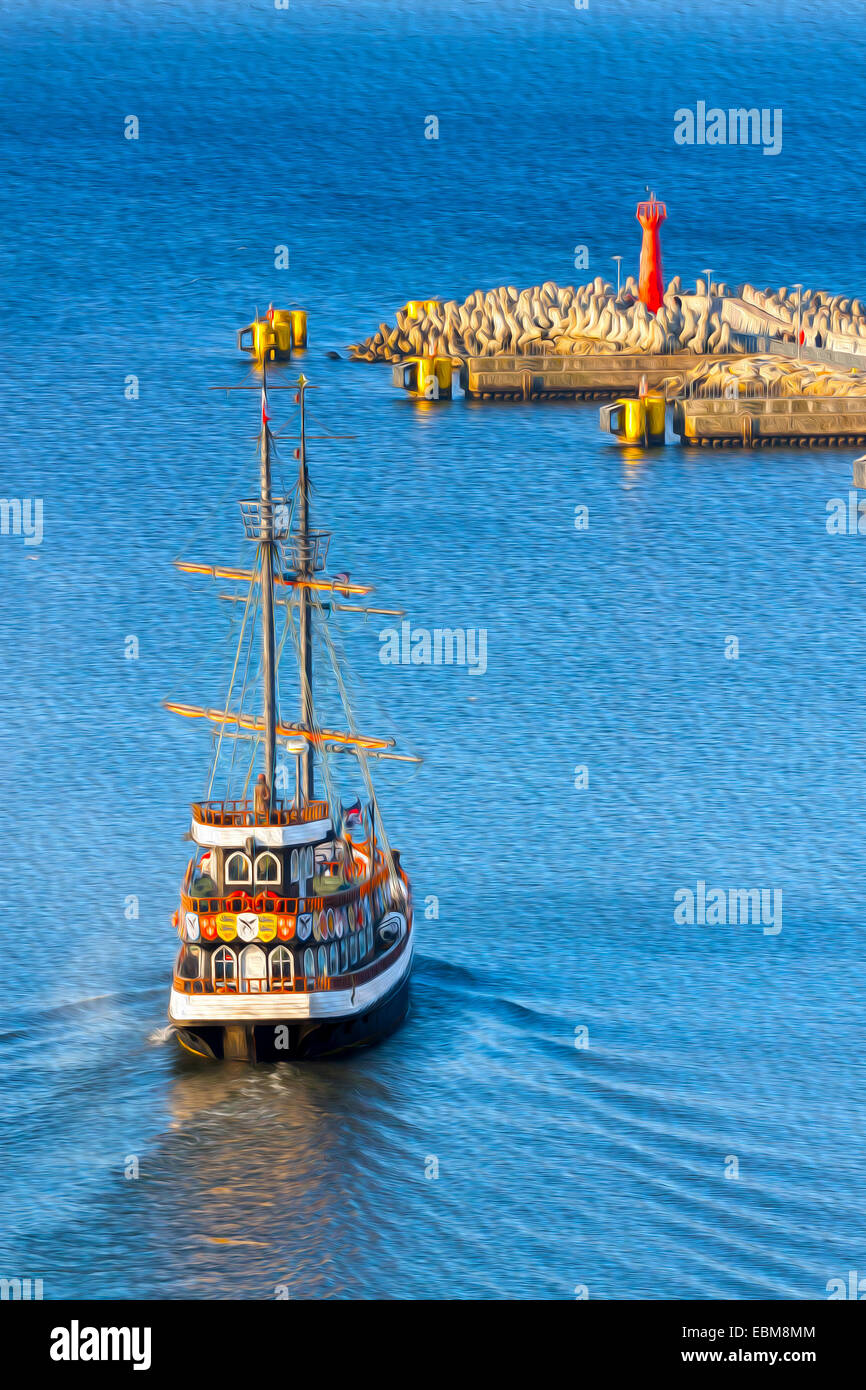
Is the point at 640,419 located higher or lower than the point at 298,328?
lower

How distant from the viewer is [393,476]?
5335 inches

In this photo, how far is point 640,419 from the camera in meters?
146

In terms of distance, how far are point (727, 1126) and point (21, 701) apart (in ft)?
156

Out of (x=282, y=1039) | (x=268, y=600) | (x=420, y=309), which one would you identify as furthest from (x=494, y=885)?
(x=420, y=309)

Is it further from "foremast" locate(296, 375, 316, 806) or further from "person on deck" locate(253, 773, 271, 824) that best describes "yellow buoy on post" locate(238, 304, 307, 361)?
"person on deck" locate(253, 773, 271, 824)

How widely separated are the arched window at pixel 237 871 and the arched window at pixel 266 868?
0.74 ft

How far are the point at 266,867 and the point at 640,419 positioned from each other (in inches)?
3604

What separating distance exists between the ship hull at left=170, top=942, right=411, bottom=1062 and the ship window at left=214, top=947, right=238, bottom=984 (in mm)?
987

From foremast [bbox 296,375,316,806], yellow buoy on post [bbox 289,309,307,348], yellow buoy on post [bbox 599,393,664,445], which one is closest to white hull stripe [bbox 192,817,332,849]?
foremast [bbox 296,375,316,806]

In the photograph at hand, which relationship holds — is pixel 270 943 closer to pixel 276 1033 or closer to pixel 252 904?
pixel 252 904

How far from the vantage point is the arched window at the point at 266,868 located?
191 ft
